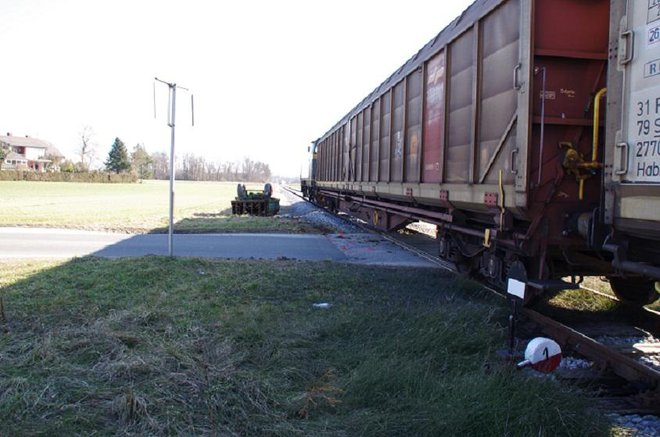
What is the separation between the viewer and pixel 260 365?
4695 mm

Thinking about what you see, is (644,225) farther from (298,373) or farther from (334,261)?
(334,261)

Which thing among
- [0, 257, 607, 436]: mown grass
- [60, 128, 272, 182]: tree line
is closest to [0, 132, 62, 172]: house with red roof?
[60, 128, 272, 182]: tree line

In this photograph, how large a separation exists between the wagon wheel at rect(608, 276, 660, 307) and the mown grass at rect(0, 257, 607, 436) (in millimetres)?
1740

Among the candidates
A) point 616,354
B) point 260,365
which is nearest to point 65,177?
point 260,365

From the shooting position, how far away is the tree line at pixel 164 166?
11212cm

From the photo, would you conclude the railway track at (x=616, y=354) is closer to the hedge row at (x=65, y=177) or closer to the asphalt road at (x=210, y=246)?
the asphalt road at (x=210, y=246)

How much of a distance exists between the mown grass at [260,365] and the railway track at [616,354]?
46 centimetres

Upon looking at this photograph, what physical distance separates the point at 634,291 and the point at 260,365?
5327mm

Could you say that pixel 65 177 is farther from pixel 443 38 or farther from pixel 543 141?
pixel 543 141

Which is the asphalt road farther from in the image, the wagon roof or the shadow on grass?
the wagon roof

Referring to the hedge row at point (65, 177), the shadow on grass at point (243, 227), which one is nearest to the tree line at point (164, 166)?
the hedge row at point (65, 177)

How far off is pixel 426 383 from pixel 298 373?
3.60 ft

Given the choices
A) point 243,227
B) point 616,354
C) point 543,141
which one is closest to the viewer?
point 616,354

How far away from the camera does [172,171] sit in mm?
9961
